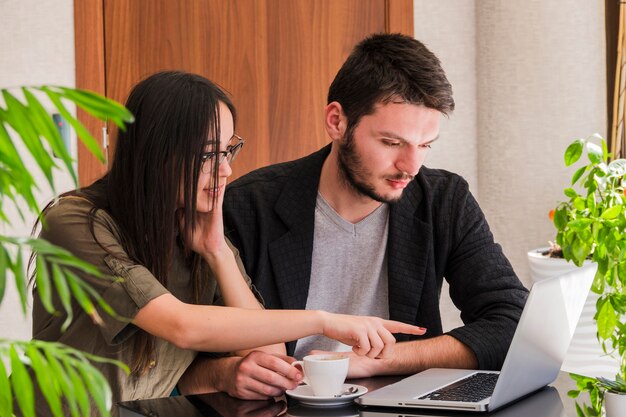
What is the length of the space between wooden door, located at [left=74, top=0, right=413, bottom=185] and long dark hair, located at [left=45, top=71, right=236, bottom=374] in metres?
1.28

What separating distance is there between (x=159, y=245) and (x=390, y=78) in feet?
2.18

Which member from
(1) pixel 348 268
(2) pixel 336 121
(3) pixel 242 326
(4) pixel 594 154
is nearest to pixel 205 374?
(3) pixel 242 326

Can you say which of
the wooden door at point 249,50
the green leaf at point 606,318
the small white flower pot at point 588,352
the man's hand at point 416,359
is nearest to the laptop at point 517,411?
the man's hand at point 416,359

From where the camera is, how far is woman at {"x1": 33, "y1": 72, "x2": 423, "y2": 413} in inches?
55.6

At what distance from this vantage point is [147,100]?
1.52 metres

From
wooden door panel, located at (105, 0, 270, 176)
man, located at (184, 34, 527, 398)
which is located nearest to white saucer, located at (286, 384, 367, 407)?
man, located at (184, 34, 527, 398)

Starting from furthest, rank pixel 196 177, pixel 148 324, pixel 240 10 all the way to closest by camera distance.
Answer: pixel 240 10 < pixel 196 177 < pixel 148 324

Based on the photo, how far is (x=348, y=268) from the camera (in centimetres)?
197

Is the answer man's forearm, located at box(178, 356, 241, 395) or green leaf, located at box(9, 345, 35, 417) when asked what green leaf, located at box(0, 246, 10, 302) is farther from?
man's forearm, located at box(178, 356, 241, 395)

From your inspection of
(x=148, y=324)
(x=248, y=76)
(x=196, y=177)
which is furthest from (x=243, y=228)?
(x=248, y=76)

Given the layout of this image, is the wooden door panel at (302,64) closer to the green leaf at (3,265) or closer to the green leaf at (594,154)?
the green leaf at (594,154)

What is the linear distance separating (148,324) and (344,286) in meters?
0.66

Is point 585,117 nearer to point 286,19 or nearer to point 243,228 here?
point 286,19

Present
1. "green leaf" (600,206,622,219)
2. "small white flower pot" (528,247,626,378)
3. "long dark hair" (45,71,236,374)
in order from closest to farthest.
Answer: "long dark hair" (45,71,236,374)
"green leaf" (600,206,622,219)
"small white flower pot" (528,247,626,378)
